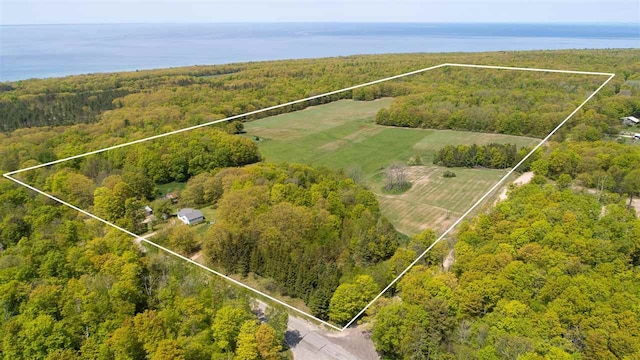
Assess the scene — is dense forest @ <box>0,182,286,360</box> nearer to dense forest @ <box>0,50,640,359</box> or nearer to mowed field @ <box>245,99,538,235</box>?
dense forest @ <box>0,50,640,359</box>

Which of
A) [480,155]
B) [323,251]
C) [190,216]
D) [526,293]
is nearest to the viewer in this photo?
[190,216]

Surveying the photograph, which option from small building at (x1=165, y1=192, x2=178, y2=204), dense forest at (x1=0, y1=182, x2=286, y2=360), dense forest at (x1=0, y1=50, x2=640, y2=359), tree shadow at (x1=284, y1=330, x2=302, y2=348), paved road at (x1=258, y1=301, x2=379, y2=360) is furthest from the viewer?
tree shadow at (x1=284, y1=330, x2=302, y2=348)

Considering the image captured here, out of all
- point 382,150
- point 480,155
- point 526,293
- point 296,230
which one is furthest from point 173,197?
point 526,293

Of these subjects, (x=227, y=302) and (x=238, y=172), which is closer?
(x=238, y=172)

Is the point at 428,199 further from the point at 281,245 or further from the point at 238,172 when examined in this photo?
the point at 238,172

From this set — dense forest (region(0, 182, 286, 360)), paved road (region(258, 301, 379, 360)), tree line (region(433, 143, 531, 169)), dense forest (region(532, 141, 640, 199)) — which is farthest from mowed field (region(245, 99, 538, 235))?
dense forest (region(532, 141, 640, 199))

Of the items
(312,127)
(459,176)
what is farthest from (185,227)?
(459,176)

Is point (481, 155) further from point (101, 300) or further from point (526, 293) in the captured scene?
point (101, 300)
